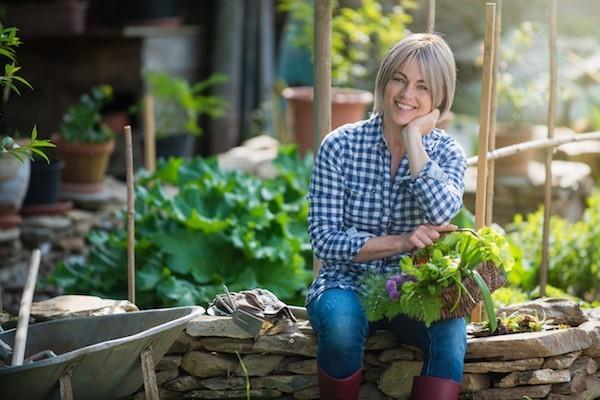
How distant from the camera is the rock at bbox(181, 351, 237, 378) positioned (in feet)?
12.2

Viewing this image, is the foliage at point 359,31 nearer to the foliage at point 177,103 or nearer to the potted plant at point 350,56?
the potted plant at point 350,56

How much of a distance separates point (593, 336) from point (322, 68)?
1312 millimetres

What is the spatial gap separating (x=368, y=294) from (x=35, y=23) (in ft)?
15.7

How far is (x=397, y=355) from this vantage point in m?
3.60

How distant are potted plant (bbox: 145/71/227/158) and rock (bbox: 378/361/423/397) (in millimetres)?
4628

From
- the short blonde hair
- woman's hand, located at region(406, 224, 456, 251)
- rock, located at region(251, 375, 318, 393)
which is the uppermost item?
the short blonde hair

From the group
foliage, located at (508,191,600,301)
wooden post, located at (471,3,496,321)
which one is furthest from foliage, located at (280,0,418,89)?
wooden post, located at (471,3,496,321)

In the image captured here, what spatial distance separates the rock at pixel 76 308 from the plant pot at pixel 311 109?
11.9 ft

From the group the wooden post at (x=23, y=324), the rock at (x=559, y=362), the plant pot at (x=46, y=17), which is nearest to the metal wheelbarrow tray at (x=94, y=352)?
the wooden post at (x=23, y=324)

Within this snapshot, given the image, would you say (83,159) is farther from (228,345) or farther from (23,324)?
(23,324)

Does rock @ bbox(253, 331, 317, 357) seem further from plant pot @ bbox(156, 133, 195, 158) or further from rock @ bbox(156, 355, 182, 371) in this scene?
plant pot @ bbox(156, 133, 195, 158)

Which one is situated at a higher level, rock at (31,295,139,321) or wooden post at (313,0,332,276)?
wooden post at (313,0,332,276)

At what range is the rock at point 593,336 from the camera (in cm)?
364

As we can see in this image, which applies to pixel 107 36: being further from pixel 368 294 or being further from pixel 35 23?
pixel 368 294
